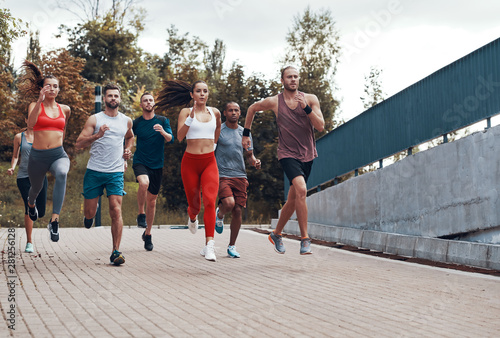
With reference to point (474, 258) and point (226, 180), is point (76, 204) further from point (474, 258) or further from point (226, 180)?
point (474, 258)

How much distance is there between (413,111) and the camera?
41.8 feet

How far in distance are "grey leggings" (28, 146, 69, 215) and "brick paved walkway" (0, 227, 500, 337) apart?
92 cm

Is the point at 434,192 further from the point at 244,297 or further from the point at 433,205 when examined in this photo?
the point at 244,297

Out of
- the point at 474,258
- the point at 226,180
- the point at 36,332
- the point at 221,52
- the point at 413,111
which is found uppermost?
the point at 221,52

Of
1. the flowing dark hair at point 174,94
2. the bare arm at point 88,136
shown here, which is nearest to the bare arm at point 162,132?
the flowing dark hair at point 174,94

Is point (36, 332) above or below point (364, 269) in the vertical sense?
below

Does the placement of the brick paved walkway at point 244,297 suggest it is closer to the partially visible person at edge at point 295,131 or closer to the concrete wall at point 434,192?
the partially visible person at edge at point 295,131

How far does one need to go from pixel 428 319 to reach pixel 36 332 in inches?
117

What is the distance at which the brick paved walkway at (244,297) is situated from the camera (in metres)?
5.48

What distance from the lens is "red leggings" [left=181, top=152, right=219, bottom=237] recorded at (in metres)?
9.77

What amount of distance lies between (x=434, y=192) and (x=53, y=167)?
560 centimetres

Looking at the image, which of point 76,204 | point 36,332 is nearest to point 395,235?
point 36,332

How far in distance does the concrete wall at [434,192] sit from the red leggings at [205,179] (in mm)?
3473

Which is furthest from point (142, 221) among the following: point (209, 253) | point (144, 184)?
point (209, 253)
